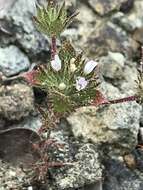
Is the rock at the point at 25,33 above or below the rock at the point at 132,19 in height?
below

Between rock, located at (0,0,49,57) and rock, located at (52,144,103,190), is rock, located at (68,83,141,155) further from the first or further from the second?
rock, located at (0,0,49,57)

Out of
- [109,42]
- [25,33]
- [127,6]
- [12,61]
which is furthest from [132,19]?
[12,61]

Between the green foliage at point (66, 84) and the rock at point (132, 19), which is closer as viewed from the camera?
the green foliage at point (66, 84)

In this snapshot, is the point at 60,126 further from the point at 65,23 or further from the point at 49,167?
the point at 65,23

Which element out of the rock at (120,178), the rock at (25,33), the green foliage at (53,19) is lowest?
the rock at (120,178)

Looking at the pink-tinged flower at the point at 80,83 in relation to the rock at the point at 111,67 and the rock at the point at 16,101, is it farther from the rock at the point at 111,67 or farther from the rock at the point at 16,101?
the rock at the point at 111,67

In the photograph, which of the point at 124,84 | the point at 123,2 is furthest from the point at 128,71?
the point at 123,2

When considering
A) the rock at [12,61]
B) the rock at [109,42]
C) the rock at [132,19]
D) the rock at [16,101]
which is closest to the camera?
the rock at [16,101]

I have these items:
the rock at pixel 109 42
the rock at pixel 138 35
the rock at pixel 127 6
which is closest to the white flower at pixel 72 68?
the rock at pixel 109 42
